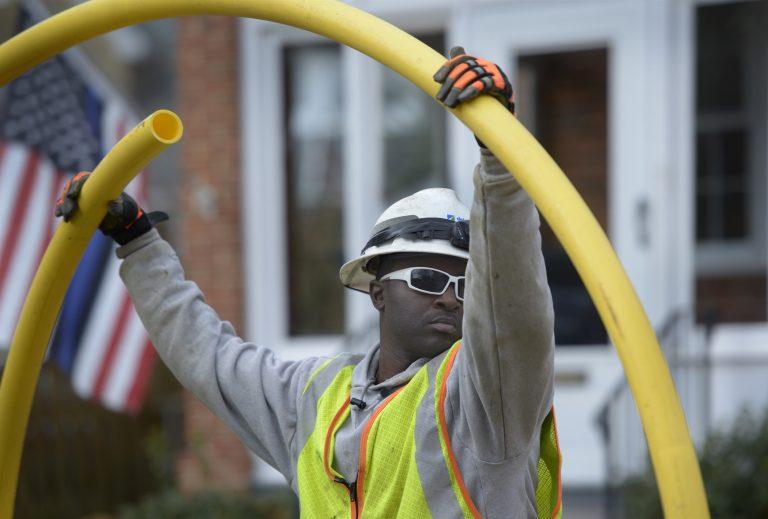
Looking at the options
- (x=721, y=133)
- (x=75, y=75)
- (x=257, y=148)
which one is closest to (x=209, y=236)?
(x=257, y=148)

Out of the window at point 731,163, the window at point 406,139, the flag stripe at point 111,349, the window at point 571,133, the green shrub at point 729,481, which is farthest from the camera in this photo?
the window at point 731,163

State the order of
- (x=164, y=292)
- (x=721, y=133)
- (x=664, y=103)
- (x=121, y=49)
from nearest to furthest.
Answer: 1. (x=164, y=292)
2. (x=664, y=103)
3. (x=721, y=133)
4. (x=121, y=49)

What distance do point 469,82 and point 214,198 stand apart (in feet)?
16.3

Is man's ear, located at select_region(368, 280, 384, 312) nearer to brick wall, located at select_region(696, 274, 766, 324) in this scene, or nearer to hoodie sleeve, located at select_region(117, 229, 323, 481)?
hoodie sleeve, located at select_region(117, 229, 323, 481)

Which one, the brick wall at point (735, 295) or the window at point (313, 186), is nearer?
the window at point (313, 186)

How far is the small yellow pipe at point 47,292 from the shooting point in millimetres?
2562

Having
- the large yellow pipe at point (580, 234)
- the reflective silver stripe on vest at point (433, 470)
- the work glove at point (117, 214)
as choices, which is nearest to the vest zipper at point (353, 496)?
the reflective silver stripe on vest at point (433, 470)

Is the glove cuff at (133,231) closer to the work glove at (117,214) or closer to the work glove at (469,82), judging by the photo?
the work glove at (117,214)

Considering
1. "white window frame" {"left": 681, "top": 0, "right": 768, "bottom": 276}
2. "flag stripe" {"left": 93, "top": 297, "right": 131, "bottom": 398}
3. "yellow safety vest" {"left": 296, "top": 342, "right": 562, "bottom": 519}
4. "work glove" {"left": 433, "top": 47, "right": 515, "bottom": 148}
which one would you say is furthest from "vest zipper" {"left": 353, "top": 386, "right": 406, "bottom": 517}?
"white window frame" {"left": 681, "top": 0, "right": 768, "bottom": 276}

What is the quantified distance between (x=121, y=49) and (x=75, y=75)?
16.9 feet

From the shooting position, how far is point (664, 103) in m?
6.01

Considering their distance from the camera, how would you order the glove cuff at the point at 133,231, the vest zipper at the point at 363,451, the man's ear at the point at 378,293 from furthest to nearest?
the glove cuff at the point at 133,231 < the man's ear at the point at 378,293 < the vest zipper at the point at 363,451

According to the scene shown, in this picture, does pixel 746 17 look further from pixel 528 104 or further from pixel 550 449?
pixel 550 449

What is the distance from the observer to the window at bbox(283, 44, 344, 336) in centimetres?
684
